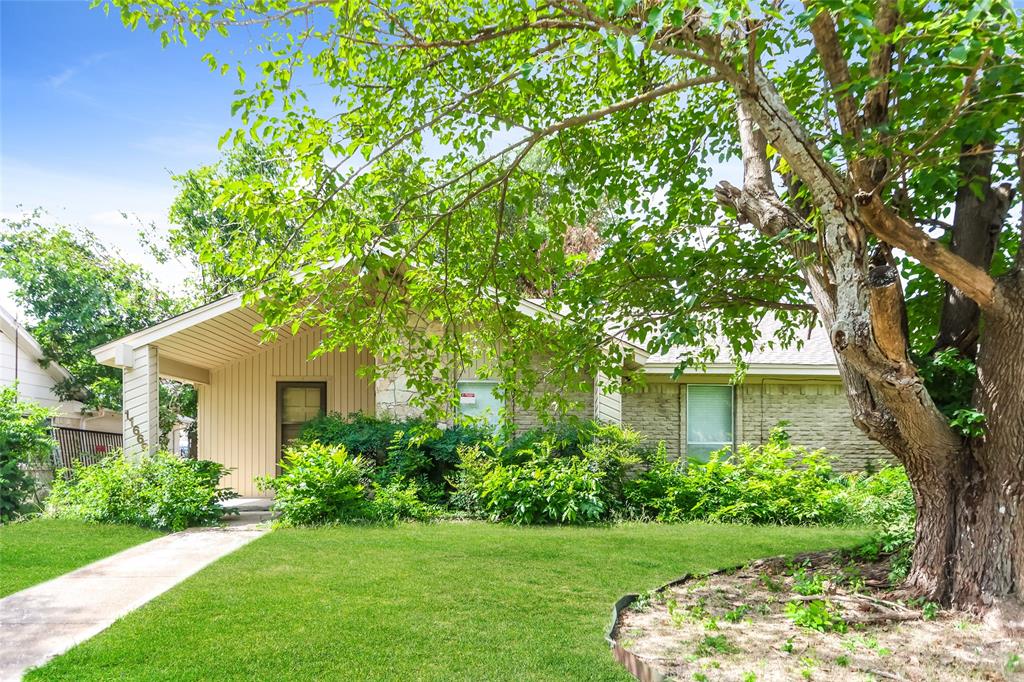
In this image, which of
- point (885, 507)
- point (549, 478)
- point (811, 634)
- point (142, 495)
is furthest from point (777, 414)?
point (142, 495)

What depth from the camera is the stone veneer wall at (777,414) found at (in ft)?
41.7

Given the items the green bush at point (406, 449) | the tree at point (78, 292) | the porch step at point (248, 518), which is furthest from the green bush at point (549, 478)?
the tree at point (78, 292)

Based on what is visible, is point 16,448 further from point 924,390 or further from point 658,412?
point 924,390

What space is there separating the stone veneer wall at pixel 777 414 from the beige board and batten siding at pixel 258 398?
519 centimetres

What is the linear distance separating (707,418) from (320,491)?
21.9 ft

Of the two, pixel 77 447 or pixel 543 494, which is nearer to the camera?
pixel 543 494

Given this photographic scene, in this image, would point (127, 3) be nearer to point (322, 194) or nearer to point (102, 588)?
point (322, 194)

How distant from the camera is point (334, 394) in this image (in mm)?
13992

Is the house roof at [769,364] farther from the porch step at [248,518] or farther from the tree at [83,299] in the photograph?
the tree at [83,299]

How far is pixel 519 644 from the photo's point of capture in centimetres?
470

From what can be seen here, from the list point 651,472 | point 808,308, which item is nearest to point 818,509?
point 651,472

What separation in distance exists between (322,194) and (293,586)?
3276mm

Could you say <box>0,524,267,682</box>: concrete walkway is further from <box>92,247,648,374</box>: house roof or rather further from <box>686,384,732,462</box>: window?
<box>686,384,732,462</box>: window

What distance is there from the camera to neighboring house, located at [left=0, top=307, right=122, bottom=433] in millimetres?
15047
